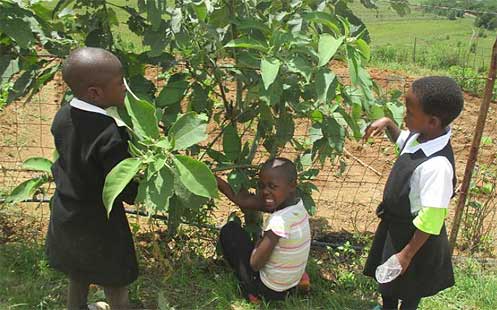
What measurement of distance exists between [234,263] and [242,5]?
4.09 feet

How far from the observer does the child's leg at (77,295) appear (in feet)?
8.21

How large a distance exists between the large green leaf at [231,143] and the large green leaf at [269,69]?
585mm

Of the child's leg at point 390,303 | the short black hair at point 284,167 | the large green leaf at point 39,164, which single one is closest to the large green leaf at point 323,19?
the short black hair at point 284,167

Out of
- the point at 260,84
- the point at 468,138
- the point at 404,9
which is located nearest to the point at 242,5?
the point at 260,84

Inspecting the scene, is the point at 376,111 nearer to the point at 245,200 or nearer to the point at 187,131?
the point at 245,200

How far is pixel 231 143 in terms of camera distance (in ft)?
9.12

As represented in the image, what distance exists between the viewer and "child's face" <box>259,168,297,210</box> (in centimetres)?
263

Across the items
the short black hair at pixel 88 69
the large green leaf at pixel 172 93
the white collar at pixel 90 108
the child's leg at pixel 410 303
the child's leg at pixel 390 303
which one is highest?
the short black hair at pixel 88 69

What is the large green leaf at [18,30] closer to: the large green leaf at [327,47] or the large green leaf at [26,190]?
the large green leaf at [26,190]

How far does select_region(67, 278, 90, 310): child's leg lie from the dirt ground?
1193 millimetres

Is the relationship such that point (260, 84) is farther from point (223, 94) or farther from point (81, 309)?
point (81, 309)

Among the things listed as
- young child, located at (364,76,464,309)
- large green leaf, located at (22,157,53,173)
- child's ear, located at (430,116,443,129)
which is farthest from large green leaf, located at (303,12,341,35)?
large green leaf, located at (22,157,53,173)

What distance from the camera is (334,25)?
222cm

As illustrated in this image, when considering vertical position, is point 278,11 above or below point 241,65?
above
